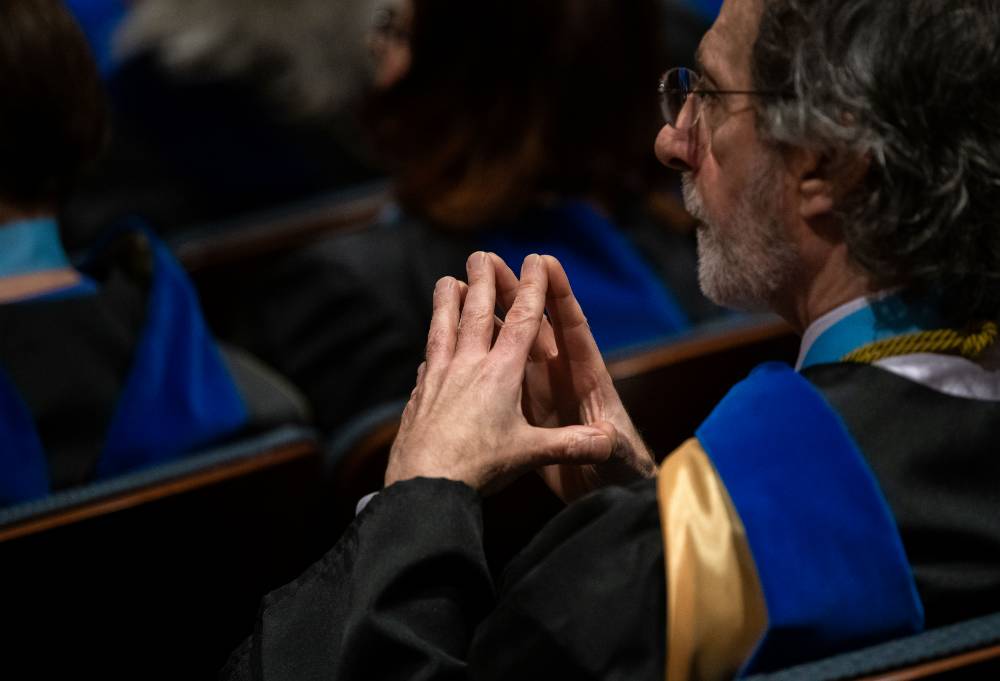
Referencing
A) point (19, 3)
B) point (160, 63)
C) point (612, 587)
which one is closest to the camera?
point (612, 587)

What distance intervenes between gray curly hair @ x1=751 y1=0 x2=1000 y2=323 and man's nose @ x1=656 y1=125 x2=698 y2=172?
0.10 metres

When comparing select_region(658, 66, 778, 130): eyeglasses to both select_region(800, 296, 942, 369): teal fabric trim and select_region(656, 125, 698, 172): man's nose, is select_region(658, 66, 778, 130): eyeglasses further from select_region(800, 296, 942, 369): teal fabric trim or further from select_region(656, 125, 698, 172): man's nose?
select_region(800, 296, 942, 369): teal fabric trim

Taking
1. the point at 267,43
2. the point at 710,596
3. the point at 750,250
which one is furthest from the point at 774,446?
the point at 267,43

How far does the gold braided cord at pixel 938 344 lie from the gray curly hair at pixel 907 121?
24 mm

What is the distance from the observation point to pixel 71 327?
1.67 metres

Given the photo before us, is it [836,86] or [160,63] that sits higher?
[836,86]

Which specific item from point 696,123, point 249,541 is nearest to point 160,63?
point 249,541

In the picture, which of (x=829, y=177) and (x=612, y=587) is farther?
(x=829, y=177)

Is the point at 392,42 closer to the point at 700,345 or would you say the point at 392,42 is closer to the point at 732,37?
the point at 700,345

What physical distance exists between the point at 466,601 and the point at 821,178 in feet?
1.52

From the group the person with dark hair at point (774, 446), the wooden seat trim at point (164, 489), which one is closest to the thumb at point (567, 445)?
the person with dark hair at point (774, 446)

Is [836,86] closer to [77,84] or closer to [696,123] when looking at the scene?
[696,123]

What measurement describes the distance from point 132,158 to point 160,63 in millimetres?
207

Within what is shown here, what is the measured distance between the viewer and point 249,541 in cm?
143
